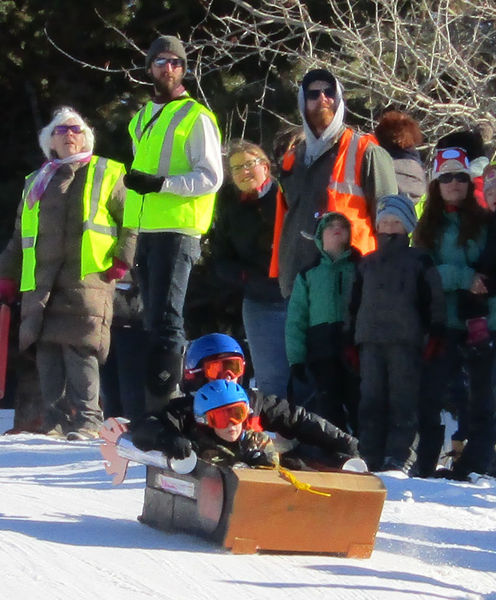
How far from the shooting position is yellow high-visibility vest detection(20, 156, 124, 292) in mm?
8359

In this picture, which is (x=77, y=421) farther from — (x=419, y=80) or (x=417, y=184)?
(x=419, y=80)

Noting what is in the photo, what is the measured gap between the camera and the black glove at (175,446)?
202 inches

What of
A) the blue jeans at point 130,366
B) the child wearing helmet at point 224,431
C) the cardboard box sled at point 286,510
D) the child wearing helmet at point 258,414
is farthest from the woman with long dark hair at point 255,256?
the cardboard box sled at point 286,510

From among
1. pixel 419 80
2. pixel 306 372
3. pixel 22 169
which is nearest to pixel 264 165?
pixel 306 372

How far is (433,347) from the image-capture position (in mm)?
7086

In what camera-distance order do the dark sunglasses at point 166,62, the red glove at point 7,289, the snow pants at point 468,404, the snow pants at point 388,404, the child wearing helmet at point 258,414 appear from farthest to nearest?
the red glove at point 7,289, the dark sunglasses at point 166,62, the snow pants at point 468,404, the snow pants at point 388,404, the child wearing helmet at point 258,414

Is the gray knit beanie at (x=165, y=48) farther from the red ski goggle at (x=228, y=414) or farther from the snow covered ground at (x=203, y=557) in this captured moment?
the red ski goggle at (x=228, y=414)

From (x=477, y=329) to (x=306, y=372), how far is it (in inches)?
37.5

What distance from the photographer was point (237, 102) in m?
12.5

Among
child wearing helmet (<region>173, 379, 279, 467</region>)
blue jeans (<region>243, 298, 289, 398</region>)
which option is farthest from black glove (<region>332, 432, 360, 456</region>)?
blue jeans (<region>243, 298, 289, 398</region>)

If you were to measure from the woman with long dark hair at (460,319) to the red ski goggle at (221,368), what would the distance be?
1842 mm

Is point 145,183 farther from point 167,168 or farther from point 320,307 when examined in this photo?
point 320,307

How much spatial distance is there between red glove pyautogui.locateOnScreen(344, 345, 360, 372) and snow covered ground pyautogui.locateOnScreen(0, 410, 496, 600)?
0.94 metres

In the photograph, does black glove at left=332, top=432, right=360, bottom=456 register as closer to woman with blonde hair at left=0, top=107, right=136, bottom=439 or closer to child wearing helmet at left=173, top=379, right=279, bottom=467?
child wearing helmet at left=173, top=379, right=279, bottom=467
